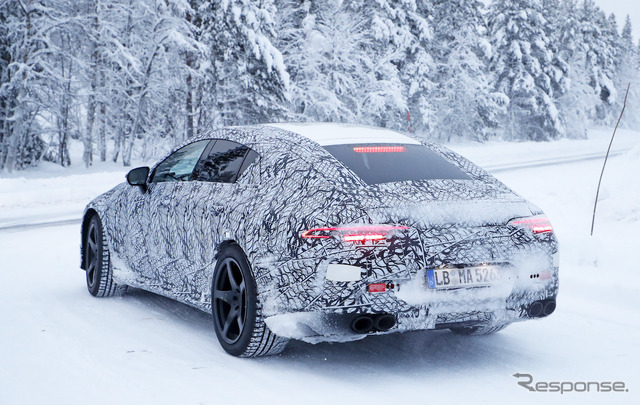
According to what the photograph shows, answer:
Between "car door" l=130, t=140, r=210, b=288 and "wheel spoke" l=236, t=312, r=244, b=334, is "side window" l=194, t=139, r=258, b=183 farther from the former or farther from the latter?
"wheel spoke" l=236, t=312, r=244, b=334

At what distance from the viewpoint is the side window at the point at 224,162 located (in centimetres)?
546

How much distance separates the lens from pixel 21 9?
25.1 meters

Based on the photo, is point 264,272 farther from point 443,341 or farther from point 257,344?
point 443,341

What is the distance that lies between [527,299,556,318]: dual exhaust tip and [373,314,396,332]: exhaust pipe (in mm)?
914

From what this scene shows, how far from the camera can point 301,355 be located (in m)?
5.21

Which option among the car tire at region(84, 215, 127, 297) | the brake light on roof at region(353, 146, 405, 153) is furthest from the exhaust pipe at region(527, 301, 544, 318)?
the car tire at region(84, 215, 127, 297)

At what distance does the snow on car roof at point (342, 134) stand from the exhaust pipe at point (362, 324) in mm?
1334

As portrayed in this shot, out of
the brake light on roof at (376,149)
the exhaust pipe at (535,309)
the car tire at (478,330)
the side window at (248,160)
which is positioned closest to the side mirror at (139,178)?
the side window at (248,160)

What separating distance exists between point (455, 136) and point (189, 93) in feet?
77.4

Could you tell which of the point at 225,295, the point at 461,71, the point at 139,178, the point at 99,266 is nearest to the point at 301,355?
the point at 225,295

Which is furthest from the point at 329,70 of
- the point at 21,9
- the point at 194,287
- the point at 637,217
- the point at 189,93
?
the point at 194,287

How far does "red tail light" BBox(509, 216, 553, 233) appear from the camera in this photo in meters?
4.73

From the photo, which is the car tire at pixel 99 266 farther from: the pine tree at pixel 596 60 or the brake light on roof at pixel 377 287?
the pine tree at pixel 596 60

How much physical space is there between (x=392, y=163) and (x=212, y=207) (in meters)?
1.25
